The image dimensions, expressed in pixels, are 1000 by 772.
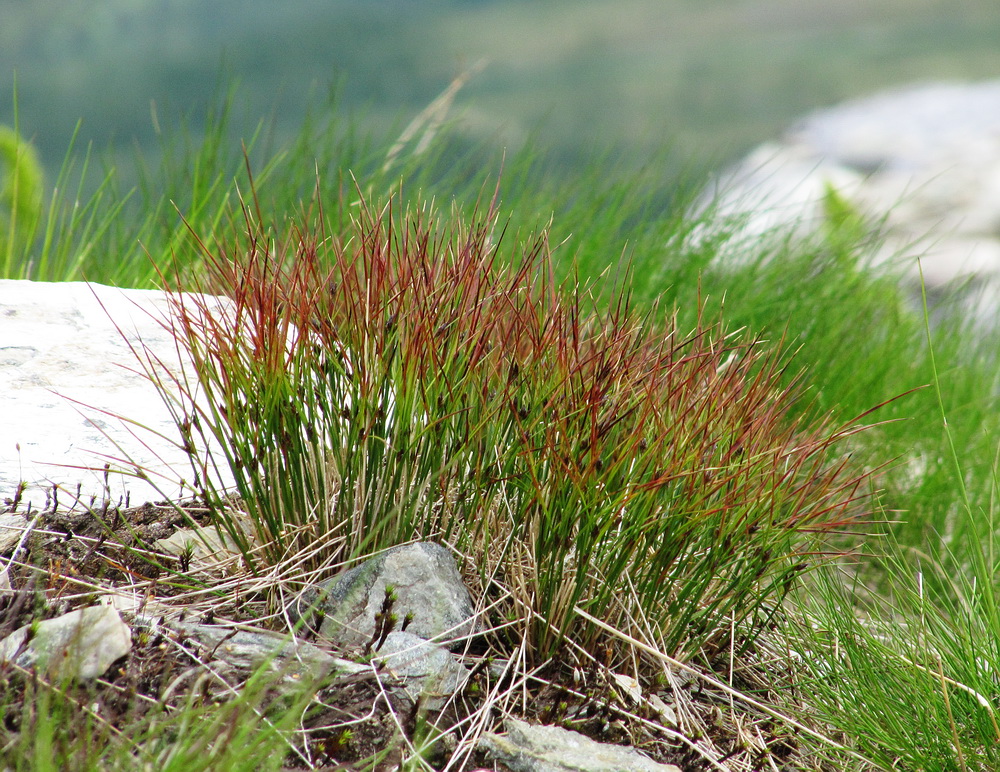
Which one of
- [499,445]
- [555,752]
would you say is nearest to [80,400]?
[499,445]

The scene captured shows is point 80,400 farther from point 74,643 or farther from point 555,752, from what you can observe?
point 555,752

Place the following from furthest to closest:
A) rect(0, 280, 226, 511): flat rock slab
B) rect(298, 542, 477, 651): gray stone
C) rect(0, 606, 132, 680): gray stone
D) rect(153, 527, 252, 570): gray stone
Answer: rect(0, 280, 226, 511): flat rock slab → rect(153, 527, 252, 570): gray stone → rect(298, 542, 477, 651): gray stone → rect(0, 606, 132, 680): gray stone

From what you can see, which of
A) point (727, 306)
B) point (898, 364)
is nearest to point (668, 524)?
point (727, 306)

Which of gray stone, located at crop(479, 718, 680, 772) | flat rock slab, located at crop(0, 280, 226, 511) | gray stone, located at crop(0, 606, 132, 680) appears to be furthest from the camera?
flat rock slab, located at crop(0, 280, 226, 511)

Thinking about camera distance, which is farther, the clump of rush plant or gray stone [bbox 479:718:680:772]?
the clump of rush plant

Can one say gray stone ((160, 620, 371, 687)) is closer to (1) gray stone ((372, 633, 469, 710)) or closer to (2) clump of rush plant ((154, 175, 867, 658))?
(1) gray stone ((372, 633, 469, 710))

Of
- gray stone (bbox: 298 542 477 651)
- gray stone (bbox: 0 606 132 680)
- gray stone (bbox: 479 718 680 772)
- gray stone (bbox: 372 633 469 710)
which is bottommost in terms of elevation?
gray stone (bbox: 479 718 680 772)

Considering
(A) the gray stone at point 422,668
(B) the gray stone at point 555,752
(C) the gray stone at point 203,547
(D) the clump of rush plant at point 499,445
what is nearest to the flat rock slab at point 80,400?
(C) the gray stone at point 203,547

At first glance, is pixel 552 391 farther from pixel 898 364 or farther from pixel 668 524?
pixel 898 364

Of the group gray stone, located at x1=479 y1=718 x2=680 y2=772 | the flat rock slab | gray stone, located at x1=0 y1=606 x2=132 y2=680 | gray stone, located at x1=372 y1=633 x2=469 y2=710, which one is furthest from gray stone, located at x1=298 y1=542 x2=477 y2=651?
the flat rock slab
